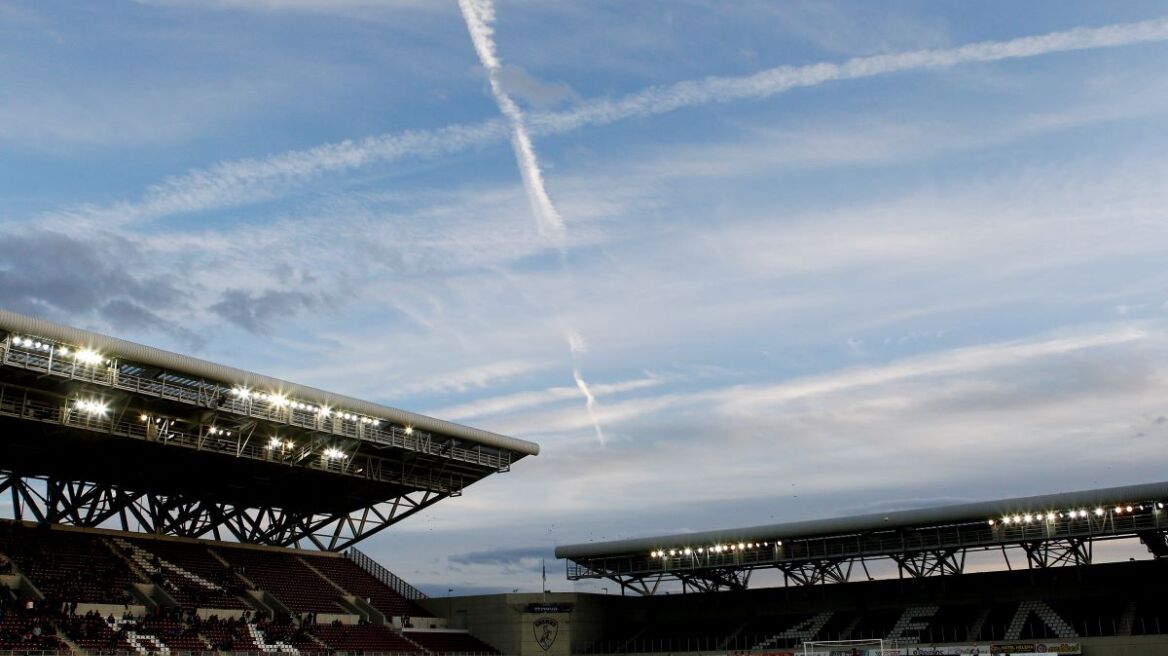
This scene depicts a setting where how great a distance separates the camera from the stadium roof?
5169cm

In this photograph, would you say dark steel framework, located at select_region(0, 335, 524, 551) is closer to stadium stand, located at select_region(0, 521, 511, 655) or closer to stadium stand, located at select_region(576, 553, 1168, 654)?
stadium stand, located at select_region(0, 521, 511, 655)

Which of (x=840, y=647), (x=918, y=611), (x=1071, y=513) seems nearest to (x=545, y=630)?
(x=840, y=647)

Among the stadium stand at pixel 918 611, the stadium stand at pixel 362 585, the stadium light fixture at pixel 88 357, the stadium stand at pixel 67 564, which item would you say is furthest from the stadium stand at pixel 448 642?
the stadium light fixture at pixel 88 357

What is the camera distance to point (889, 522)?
219ft

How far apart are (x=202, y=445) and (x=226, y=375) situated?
6.52 metres

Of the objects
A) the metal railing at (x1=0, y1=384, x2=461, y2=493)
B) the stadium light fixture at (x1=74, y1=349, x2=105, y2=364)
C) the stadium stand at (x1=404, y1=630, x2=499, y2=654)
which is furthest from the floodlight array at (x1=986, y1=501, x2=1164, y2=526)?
the stadium light fixture at (x1=74, y1=349, x2=105, y2=364)

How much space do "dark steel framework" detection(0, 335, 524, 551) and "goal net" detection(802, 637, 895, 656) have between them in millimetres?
24368

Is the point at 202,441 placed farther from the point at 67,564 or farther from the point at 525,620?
the point at 525,620

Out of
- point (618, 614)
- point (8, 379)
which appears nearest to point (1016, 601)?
point (618, 614)

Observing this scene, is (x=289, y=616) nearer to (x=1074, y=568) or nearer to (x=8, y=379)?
(x=8, y=379)

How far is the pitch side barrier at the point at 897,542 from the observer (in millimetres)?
60406

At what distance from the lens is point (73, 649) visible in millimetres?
50719

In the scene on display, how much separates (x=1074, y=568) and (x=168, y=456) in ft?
196

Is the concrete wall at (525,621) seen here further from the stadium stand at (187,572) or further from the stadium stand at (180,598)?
the stadium stand at (187,572)
